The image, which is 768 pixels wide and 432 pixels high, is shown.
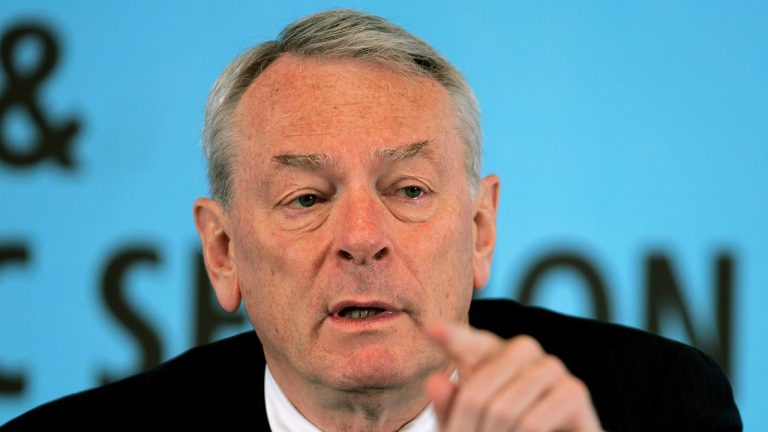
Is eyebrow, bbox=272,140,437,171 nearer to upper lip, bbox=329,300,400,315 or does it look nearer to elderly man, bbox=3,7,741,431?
elderly man, bbox=3,7,741,431

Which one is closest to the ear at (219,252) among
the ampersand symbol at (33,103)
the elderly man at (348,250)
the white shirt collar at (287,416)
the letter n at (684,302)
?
the elderly man at (348,250)

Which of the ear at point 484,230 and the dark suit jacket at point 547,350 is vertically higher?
the ear at point 484,230

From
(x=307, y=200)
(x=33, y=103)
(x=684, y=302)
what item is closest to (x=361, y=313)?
(x=307, y=200)

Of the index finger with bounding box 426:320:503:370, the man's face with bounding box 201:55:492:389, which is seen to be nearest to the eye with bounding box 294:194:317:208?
the man's face with bounding box 201:55:492:389

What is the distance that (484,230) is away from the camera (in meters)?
1.98

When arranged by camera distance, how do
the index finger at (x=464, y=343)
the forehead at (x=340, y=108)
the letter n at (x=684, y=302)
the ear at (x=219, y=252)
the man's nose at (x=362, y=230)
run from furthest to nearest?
the letter n at (x=684, y=302), the ear at (x=219, y=252), the forehead at (x=340, y=108), the man's nose at (x=362, y=230), the index finger at (x=464, y=343)

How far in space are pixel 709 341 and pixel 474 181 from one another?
1117mm

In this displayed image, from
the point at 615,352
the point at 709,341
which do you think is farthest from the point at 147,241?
the point at 709,341

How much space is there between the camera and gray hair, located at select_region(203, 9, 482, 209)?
187cm

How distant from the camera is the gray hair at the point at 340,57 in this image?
6.12ft

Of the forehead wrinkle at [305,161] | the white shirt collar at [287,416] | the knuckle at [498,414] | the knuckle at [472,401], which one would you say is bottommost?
the white shirt collar at [287,416]

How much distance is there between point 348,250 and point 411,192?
0.19 meters

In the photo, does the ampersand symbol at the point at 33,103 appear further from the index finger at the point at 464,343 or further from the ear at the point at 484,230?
the index finger at the point at 464,343

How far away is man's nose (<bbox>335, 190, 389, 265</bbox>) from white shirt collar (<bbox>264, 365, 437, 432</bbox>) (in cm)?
34
